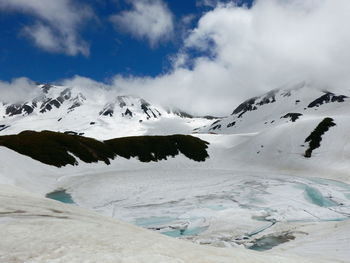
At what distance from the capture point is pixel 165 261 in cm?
623

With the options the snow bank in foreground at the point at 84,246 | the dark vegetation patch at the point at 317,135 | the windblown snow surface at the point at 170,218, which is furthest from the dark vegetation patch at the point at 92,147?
the snow bank in foreground at the point at 84,246

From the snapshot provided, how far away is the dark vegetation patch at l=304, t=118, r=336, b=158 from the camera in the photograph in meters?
72.3

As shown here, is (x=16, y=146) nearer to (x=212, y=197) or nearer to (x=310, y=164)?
(x=212, y=197)

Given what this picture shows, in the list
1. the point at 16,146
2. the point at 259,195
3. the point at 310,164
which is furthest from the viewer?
the point at 310,164

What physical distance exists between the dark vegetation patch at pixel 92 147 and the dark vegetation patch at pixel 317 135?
1057 inches

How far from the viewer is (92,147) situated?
6481cm

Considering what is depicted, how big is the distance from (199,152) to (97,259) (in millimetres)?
81033

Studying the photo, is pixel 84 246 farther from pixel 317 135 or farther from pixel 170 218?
pixel 317 135

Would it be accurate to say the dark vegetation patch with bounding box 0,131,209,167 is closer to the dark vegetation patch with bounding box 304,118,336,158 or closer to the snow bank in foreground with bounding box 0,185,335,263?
the dark vegetation patch with bounding box 304,118,336,158

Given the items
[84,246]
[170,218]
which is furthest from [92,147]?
[84,246]

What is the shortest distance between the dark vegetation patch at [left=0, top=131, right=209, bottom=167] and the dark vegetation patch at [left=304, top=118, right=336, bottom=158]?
26842mm

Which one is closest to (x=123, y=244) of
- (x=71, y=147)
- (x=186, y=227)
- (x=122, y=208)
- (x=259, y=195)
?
(x=186, y=227)

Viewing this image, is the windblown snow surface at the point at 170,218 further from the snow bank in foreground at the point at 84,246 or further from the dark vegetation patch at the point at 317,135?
the dark vegetation patch at the point at 317,135

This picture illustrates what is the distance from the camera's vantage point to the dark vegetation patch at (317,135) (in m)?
72.3
